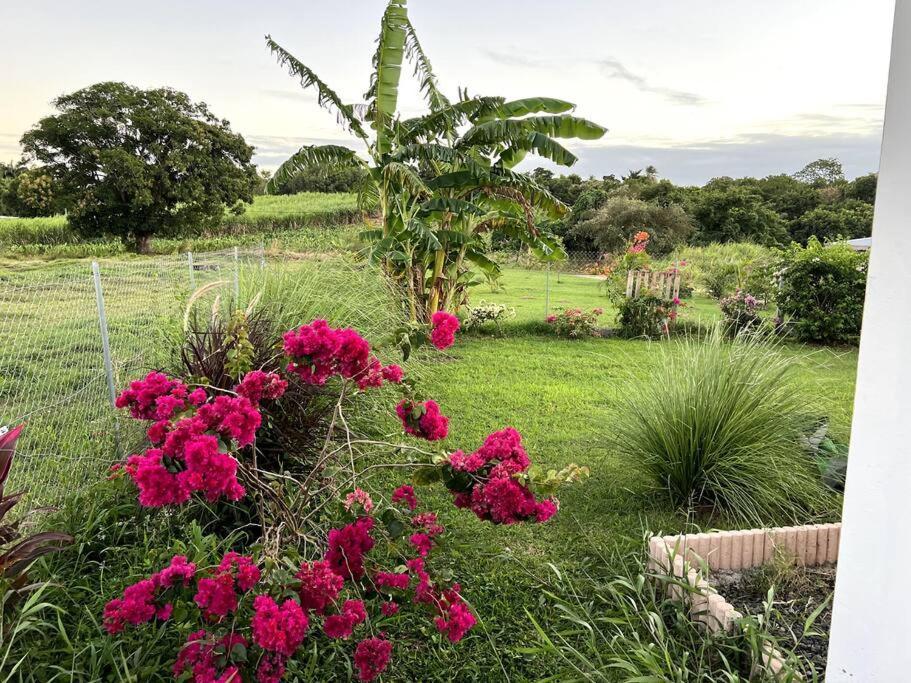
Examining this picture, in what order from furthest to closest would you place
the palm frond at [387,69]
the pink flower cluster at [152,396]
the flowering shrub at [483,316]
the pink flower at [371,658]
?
the flowering shrub at [483,316] → the palm frond at [387,69] → the pink flower cluster at [152,396] → the pink flower at [371,658]

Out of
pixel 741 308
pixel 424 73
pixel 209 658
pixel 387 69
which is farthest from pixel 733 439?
pixel 424 73

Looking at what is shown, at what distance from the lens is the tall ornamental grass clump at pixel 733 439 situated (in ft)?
11.0

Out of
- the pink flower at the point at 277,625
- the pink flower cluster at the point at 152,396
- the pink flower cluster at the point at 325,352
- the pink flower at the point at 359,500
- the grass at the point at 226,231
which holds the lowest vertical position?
the pink flower at the point at 277,625

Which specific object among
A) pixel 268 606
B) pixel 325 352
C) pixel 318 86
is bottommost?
pixel 268 606

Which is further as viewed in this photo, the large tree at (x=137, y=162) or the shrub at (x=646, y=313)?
the large tree at (x=137, y=162)

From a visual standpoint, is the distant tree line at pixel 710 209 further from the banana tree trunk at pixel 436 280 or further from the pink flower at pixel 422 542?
the pink flower at pixel 422 542

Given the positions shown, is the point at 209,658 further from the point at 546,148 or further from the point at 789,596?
the point at 546,148

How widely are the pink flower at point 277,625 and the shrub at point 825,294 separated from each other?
→ 31.9 feet

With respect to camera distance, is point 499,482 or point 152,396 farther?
point 152,396

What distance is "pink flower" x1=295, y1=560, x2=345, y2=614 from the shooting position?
5.77ft

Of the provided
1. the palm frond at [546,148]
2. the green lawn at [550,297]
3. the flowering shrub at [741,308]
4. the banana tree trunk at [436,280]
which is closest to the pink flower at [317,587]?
the palm frond at [546,148]

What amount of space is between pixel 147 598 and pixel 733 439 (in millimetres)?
3104

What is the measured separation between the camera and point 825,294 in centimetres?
949

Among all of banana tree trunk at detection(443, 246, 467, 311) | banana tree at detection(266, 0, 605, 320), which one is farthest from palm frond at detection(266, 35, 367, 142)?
banana tree trunk at detection(443, 246, 467, 311)
